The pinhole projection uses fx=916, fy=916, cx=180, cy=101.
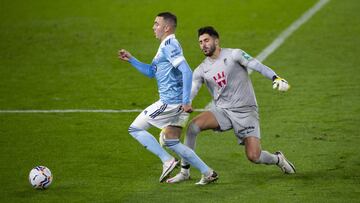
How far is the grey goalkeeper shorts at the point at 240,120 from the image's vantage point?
37.2 ft

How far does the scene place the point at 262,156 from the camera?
11.3 meters

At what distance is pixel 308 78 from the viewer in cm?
1683

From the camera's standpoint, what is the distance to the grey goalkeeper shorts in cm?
1134

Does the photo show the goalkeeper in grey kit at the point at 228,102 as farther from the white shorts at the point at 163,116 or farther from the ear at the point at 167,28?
the ear at the point at 167,28

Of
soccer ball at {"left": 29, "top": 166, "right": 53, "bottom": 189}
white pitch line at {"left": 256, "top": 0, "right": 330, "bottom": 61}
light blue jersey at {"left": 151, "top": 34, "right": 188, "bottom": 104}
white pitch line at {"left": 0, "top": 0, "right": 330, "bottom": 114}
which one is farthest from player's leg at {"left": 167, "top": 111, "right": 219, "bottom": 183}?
white pitch line at {"left": 256, "top": 0, "right": 330, "bottom": 61}

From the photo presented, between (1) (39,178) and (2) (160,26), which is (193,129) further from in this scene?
(1) (39,178)

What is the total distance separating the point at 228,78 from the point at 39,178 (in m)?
2.60

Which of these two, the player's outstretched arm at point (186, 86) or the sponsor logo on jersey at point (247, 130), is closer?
the player's outstretched arm at point (186, 86)

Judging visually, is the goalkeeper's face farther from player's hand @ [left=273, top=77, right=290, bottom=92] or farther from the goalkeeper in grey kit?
player's hand @ [left=273, top=77, right=290, bottom=92]

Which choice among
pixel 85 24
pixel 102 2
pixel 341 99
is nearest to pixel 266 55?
pixel 341 99

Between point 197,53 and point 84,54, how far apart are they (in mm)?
2371

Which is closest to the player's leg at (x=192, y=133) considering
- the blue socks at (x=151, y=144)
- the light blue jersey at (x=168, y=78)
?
the blue socks at (x=151, y=144)

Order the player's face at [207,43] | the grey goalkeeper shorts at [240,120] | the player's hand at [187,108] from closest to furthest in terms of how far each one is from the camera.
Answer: the player's hand at [187,108], the player's face at [207,43], the grey goalkeeper shorts at [240,120]

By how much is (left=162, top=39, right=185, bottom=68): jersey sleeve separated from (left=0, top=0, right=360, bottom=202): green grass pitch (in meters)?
1.49
